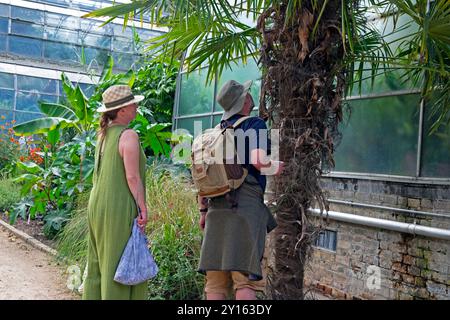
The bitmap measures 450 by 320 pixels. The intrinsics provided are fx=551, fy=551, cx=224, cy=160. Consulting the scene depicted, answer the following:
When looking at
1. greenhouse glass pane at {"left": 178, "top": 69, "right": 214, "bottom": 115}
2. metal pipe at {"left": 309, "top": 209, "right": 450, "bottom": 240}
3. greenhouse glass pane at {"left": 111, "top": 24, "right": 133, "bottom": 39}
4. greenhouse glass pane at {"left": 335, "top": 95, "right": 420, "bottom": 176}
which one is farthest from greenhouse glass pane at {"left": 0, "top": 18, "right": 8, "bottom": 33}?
metal pipe at {"left": 309, "top": 209, "right": 450, "bottom": 240}

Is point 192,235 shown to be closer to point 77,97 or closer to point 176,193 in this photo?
point 176,193

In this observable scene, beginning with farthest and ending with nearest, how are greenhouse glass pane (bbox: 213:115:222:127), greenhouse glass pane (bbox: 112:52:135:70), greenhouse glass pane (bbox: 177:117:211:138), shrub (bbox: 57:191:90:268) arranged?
greenhouse glass pane (bbox: 112:52:135:70) → greenhouse glass pane (bbox: 177:117:211:138) → greenhouse glass pane (bbox: 213:115:222:127) → shrub (bbox: 57:191:90:268)

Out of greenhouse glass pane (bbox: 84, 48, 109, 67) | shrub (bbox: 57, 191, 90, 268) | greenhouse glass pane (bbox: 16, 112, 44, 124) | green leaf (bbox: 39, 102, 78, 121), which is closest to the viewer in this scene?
shrub (bbox: 57, 191, 90, 268)

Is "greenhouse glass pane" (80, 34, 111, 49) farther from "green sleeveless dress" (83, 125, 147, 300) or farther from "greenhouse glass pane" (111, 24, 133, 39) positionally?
"green sleeveless dress" (83, 125, 147, 300)

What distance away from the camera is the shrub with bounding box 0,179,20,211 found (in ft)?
37.9

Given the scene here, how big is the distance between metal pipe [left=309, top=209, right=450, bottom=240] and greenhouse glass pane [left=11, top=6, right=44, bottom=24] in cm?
1487

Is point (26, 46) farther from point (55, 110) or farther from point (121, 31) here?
point (55, 110)

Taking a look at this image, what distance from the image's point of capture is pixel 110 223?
13.5ft

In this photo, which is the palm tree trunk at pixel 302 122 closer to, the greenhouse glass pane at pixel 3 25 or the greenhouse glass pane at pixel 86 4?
the greenhouse glass pane at pixel 3 25

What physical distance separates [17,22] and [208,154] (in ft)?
53.5

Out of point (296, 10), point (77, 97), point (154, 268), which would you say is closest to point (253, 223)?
point (154, 268)

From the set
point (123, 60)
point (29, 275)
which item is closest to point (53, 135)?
point (29, 275)

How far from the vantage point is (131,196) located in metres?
4.20

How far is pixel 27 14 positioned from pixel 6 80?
2.36 m
